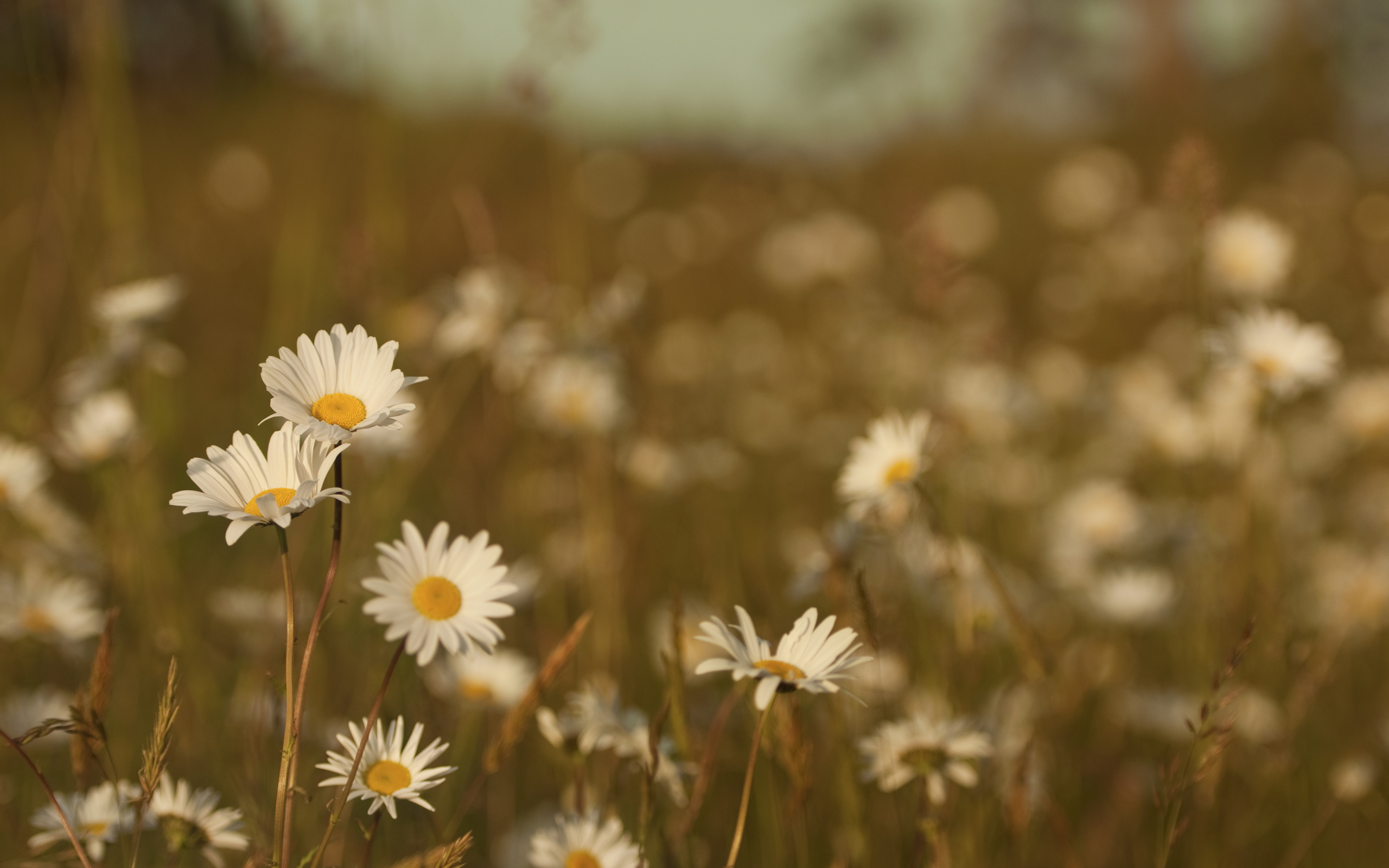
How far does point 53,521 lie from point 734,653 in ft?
5.62

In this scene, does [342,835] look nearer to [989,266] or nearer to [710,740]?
[710,740]

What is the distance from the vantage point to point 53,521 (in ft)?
6.72

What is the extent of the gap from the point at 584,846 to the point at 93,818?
0.48m

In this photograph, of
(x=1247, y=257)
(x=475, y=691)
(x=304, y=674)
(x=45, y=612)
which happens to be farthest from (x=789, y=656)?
(x=1247, y=257)

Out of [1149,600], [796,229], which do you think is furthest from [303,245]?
[796,229]

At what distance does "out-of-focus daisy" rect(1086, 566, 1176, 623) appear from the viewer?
1.98 metres

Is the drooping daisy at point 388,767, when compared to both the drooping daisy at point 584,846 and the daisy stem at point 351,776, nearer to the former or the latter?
the daisy stem at point 351,776

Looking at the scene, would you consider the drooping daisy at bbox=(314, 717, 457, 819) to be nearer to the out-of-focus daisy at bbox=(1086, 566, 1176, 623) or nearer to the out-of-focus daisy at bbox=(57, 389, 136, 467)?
the out-of-focus daisy at bbox=(57, 389, 136, 467)

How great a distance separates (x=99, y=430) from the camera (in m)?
1.74

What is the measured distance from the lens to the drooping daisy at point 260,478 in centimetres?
79

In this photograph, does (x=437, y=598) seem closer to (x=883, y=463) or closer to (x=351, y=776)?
(x=351, y=776)

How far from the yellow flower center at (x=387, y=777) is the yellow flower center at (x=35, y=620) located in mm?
790

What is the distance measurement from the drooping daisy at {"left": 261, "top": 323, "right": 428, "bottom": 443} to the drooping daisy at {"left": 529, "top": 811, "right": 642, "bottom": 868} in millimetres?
416

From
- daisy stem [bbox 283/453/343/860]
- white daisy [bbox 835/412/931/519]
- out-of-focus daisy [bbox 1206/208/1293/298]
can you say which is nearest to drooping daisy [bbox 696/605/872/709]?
daisy stem [bbox 283/453/343/860]
